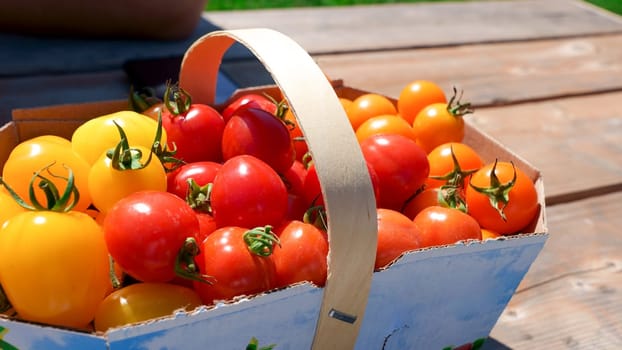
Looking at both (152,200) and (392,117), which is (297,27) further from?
(152,200)

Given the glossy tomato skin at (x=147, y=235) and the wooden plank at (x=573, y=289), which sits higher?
the glossy tomato skin at (x=147, y=235)

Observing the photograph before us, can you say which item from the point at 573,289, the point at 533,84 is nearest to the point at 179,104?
the point at 573,289

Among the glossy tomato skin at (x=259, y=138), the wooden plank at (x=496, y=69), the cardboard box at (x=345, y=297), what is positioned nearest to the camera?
the cardboard box at (x=345, y=297)

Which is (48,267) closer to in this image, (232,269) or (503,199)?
(232,269)

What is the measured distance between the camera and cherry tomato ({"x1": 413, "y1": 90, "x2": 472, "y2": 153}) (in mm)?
953

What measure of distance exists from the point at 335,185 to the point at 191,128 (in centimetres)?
30

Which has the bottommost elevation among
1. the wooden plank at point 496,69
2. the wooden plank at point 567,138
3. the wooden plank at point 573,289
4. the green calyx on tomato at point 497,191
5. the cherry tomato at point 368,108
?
the wooden plank at point 573,289

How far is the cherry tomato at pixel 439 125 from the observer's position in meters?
→ 0.95

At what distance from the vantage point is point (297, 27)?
5.92ft

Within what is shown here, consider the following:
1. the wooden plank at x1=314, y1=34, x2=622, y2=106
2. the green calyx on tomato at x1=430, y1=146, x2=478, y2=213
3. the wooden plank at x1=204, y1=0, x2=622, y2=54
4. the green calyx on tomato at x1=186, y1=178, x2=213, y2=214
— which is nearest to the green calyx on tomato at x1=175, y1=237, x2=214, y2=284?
the green calyx on tomato at x1=186, y1=178, x2=213, y2=214

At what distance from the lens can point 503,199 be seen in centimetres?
81

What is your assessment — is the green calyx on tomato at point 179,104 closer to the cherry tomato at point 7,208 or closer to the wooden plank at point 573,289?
the cherry tomato at point 7,208

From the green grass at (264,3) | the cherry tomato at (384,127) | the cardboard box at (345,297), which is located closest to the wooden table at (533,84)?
the cardboard box at (345,297)

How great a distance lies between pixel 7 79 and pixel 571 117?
3.85 ft
